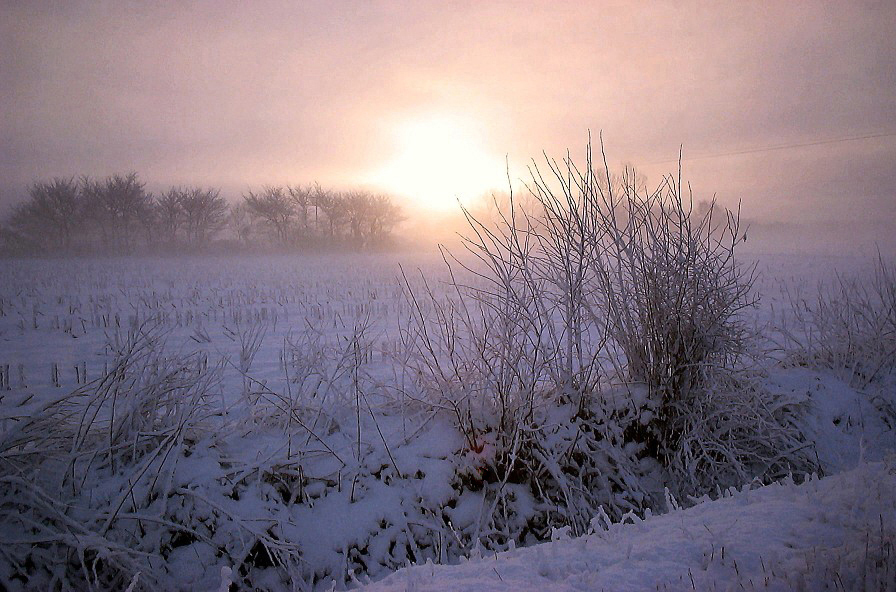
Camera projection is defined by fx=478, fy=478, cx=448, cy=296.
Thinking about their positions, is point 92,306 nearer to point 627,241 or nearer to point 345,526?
point 345,526

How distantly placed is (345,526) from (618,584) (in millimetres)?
2202

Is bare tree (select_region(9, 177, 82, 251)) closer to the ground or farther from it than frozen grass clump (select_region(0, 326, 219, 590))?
farther from it

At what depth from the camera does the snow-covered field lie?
2.01 metres

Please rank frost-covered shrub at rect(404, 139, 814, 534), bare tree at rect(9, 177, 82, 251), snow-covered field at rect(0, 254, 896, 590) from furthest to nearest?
bare tree at rect(9, 177, 82, 251) → frost-covered shrub at rect(404, 139, 814, 534) → snow-covered field at rect(0, 254, 896, 590)

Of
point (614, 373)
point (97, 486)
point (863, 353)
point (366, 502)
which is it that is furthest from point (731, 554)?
point (863, 353)

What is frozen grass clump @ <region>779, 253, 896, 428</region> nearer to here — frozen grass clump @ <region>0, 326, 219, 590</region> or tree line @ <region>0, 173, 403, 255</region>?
frozen grass clump @ <region>0, 326, 219, 590</region>

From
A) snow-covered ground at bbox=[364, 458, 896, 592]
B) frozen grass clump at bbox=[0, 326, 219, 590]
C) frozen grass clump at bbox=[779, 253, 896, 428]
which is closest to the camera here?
snow-covered ground at bbox=[364, 458, 896, 592]

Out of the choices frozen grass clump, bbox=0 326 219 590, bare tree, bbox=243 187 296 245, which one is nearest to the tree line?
bare tree, bbox=243 187 296 245

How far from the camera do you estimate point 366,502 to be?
3609 mm

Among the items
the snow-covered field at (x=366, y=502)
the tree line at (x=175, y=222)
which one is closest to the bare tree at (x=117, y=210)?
the tree line at (x=175, y=222)

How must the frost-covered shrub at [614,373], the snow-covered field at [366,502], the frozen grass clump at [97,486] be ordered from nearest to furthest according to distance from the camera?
1. the snow-covered field at [366,502]
2. the frozen grass clump at [97,486]
3. the frost-covered shrub at [614,373]

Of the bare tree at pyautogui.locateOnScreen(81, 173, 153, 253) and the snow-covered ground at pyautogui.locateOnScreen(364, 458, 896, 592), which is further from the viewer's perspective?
the bare tree at pyautogui.locateOnScreen(81, 173, 153, 253)

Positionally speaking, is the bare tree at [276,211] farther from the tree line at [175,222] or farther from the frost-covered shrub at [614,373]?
the frost-covered shrub at [614,373]

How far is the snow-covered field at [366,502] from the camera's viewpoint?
2010 mm
